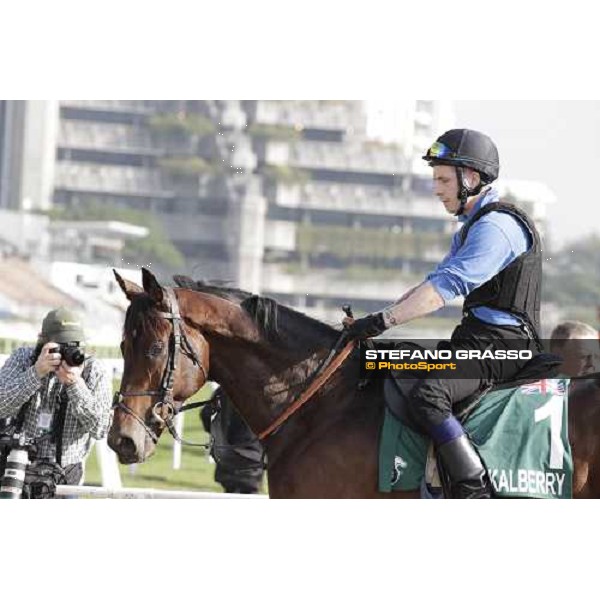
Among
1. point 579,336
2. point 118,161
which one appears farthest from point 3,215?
point 579,336

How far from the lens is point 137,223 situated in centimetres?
3431

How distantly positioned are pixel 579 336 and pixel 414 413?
2.70 m

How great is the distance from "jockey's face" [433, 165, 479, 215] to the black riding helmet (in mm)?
16

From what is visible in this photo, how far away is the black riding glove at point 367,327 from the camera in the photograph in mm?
4059

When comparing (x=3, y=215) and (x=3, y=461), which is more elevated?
(x=3, y=215)

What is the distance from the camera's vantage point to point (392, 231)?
27938 mm

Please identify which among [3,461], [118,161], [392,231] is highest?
[118,161]

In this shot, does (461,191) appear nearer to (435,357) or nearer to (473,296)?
(473,296)

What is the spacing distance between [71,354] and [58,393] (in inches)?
9.1

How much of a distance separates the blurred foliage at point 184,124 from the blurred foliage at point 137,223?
2947 mm

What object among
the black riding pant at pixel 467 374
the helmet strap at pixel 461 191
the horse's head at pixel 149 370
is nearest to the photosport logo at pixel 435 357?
the black riding pant at pixel 467 374

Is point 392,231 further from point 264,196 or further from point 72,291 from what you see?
point 72,291

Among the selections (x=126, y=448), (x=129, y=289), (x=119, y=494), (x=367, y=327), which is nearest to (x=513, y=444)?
(x=367, y=327)

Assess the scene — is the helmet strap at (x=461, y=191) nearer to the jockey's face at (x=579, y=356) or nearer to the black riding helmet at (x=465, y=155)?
the black riding helmet at (x=465, y=155)
